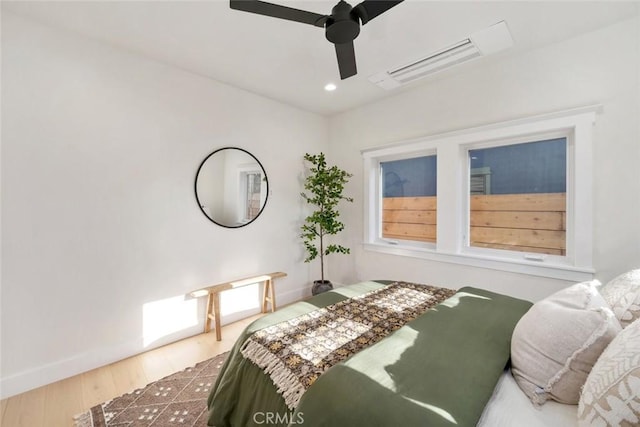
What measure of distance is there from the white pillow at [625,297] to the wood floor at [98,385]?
8.53 feet

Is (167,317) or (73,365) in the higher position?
(167,317)

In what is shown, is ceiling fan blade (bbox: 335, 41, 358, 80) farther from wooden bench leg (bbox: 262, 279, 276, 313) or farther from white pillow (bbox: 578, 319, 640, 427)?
wooden bench leg (bbox: 262, 279, 276, 313)

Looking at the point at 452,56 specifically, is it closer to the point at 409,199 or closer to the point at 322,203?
the point at 409,199

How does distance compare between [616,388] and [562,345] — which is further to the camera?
[562,345]

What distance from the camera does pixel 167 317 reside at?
8.21 ft

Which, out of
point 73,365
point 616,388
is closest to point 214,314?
point 73,365

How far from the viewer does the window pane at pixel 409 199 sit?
3.08 meters

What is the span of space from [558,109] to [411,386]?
246 centimetres

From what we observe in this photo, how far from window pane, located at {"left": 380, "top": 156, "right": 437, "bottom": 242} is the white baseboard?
2540mm

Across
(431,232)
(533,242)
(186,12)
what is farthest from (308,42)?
(533,242)

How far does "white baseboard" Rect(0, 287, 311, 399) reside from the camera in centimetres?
182

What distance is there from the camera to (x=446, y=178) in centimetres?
279

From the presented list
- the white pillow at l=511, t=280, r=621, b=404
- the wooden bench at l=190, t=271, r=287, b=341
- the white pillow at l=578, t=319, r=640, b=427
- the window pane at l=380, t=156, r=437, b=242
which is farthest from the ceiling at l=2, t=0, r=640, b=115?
the wooden bench at l=190, t=271, r=287, b=341

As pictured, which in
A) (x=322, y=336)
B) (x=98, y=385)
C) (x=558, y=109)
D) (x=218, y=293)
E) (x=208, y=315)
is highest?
(x=558, y=109)
